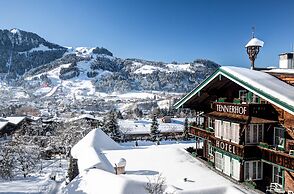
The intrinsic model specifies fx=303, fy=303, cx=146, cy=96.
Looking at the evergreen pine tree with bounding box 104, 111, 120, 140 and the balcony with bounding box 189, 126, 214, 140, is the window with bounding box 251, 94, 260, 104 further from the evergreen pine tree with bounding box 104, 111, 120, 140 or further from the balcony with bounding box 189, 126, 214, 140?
the evergreen pine tree with bounding box 104, 111, 120, 140

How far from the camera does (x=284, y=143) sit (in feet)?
53.1

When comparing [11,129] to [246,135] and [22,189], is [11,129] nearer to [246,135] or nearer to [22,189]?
[22,189]

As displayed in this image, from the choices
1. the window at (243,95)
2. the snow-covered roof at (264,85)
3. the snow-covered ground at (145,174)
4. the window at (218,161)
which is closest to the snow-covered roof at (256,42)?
the snow-covered roof at (264,85)

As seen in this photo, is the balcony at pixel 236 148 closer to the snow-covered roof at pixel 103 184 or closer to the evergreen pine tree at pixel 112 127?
the snow-covered roof at pixel 103 184

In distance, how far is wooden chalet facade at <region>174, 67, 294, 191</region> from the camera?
15586mm

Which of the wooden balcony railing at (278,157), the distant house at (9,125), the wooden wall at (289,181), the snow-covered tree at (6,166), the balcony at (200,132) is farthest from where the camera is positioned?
the distant house at (9,125)

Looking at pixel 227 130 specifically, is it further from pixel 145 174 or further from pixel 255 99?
pixel 145 174

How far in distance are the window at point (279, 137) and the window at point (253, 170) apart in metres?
1.65

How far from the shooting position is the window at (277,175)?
53.7 feet

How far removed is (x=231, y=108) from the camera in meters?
18.5

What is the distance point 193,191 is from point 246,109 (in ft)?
17.6

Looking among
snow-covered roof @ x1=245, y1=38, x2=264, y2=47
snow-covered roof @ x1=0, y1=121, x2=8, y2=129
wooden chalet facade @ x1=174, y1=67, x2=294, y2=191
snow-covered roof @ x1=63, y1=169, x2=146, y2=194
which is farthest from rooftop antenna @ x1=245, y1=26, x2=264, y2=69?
snow-covered roof @ x1=0, y1=121, x2=8, y2=129

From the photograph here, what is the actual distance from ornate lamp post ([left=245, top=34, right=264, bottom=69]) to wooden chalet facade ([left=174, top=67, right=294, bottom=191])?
8.36 ft

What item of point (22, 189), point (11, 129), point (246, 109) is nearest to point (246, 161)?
point (246, 109)
